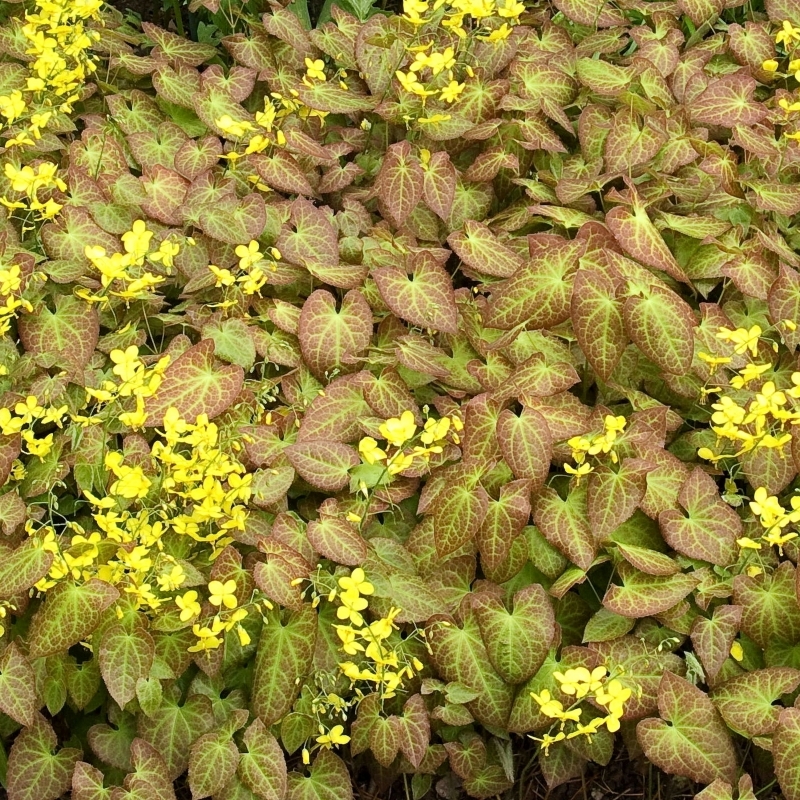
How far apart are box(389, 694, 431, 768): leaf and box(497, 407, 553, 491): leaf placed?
52cm

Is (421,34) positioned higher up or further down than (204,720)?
higher up

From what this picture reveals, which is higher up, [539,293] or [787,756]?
[539,293]

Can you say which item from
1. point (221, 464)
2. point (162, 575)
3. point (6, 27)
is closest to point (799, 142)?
point (221, 464)

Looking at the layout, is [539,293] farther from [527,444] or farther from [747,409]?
[747,409]

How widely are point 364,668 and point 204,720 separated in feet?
1.15

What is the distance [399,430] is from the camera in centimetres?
223

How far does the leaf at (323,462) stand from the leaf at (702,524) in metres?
0.70

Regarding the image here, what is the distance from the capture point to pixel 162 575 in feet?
7.36

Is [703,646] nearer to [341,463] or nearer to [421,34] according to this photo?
[341,463]

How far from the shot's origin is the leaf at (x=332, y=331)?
2643 millimetres

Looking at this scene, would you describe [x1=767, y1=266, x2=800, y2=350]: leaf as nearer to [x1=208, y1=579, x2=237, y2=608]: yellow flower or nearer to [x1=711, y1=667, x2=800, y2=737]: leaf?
[x1=711, y1=667, x2=800, y2=737]: leaf

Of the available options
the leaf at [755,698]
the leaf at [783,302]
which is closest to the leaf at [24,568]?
→ the leaf at [755,698]

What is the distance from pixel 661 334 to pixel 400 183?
851mm

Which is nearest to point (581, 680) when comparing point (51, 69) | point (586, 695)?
point (586, 695)
